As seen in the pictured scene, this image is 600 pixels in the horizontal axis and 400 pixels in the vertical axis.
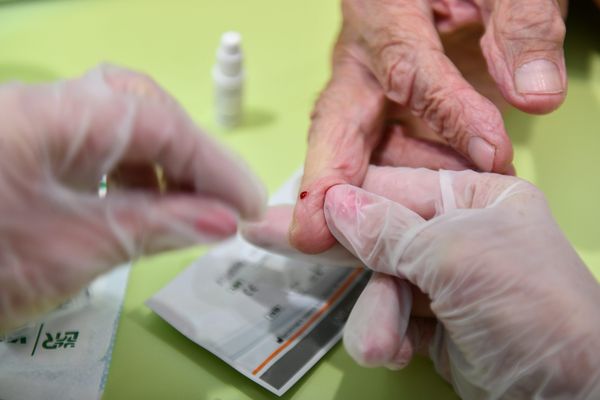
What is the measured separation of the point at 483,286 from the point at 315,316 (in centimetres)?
25

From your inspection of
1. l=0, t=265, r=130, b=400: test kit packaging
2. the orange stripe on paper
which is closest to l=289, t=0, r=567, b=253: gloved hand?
the orange stripe on paper

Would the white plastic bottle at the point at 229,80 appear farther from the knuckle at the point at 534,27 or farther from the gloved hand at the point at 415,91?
the knuckle at the point at 534,27

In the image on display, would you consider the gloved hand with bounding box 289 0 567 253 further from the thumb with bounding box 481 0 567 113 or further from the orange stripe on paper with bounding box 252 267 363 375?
the orange stripe on paper with bounding box 252 267 363 375

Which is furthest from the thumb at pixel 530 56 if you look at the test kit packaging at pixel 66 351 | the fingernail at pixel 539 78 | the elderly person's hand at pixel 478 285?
the test kit packaging at pixel 66 351

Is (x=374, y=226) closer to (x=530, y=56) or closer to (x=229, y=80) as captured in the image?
(x=530, y=56)

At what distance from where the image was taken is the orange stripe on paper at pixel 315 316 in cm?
65

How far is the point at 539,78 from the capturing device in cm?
64

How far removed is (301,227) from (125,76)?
9.5 inches

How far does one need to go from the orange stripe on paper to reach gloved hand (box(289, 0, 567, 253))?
0.34 feet

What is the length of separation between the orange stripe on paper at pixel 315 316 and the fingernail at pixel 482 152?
20 cm

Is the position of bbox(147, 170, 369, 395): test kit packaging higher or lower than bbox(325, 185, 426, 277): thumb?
lower

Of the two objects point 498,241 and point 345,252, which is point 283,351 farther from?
point 498,241

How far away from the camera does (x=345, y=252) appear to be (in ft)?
2.16

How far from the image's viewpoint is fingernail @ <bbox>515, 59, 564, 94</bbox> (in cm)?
63
